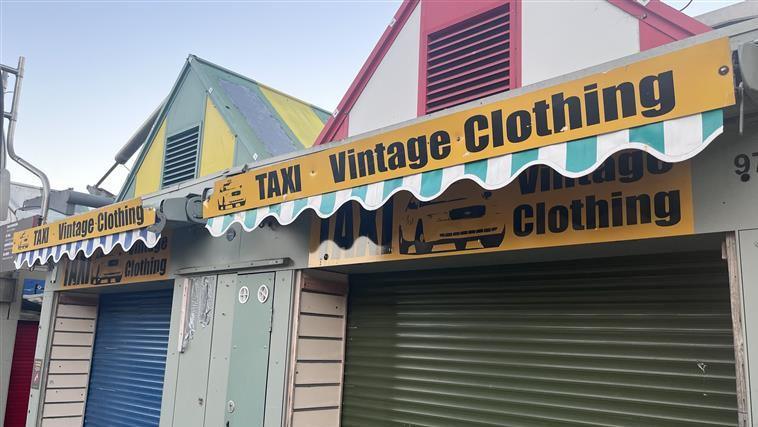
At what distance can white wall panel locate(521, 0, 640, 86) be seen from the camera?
4.50 meters

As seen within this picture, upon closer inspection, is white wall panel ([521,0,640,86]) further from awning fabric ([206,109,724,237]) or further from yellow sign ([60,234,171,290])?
yellow sign ([60,234,171,290])

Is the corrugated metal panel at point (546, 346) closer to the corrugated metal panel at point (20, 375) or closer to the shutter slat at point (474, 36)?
the shutter slat at point (474, 36)

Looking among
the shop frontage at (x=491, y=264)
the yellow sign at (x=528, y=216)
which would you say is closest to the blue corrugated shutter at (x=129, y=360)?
the shop frontage at (x=491, y=264)

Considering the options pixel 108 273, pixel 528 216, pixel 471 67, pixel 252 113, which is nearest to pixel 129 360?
pixel 108 273

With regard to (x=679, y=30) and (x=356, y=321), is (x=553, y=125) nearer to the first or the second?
(x=679, y=30)

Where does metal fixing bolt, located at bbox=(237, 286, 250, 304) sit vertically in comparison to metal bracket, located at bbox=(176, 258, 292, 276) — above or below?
below

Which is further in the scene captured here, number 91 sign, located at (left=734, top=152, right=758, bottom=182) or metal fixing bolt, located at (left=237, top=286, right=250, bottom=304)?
metal fixing bolt, located at (left=237, top=286, right=250, bottom=304)

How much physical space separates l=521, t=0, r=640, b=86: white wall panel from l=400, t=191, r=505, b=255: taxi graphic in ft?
4.47

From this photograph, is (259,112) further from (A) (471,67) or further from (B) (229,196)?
(A) (471,67)

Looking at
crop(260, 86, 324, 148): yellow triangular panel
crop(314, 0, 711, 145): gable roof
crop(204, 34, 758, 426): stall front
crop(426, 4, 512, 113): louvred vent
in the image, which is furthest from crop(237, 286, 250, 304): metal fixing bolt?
crop(260, 86, 324, 148): yellow triangular panel

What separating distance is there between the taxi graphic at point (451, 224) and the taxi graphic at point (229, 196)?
1.45 meters

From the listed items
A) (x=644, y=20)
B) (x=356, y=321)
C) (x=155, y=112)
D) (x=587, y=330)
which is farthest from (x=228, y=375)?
(x=155, y=112)

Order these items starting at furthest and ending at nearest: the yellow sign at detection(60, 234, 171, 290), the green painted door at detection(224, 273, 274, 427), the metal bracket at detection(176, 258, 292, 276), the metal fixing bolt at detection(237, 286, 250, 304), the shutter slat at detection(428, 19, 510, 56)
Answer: the yellow sign at detection(60, 234, 171, 290) → the metal fixing bolt at detection(237, 286, 250, 304) → the metal bracket at detection(176, 258, 292, 276) → the green painted door at detection(224, 273, 274, 427) → the shutter slat at detection(428, 19, 510, 56)

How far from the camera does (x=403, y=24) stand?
19.5 feet
